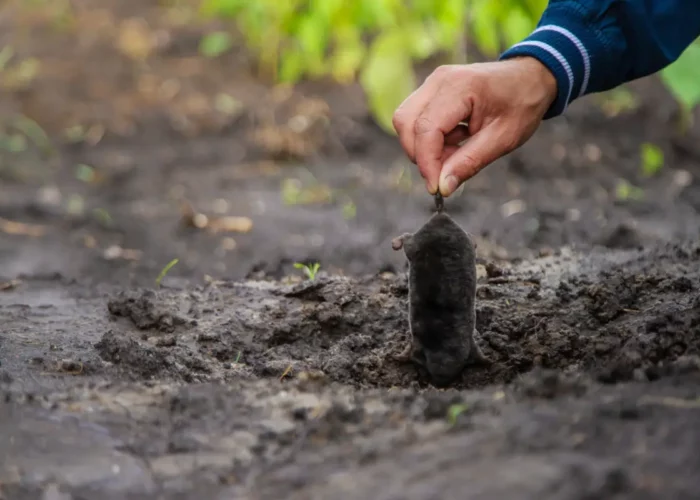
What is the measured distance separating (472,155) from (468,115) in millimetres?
113

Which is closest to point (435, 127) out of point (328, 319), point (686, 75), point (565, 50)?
point (565, 50)

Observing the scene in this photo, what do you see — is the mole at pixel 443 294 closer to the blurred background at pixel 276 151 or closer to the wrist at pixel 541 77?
the wrist at pixel 541 77

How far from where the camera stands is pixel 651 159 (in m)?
5.91

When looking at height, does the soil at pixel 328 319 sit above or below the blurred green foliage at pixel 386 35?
below

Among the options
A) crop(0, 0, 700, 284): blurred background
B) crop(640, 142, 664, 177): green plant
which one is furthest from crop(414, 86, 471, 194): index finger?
crop(640, 142, 664, 177): green plant

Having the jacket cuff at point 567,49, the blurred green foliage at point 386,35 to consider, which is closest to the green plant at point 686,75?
the blurred green foliage at point 386,35

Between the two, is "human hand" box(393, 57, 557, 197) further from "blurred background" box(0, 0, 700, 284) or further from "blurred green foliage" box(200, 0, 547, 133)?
"blurred green foliage" box(200, 0, 547, 133)

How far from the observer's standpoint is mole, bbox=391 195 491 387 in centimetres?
246

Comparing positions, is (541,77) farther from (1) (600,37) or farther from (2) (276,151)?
(2) (276,151)

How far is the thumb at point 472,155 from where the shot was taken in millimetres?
2307

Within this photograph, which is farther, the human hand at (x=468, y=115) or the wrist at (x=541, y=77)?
the wrist at (x=541, y=77)

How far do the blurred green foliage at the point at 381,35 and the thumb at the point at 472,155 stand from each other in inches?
77.1

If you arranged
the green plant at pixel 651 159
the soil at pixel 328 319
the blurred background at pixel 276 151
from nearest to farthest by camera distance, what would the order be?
the soil at pixel 328 319 < the blurred background at pixel 276 151 < the green plant at pixel 651 159

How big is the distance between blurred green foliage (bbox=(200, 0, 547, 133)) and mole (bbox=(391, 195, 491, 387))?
6.69 ft
